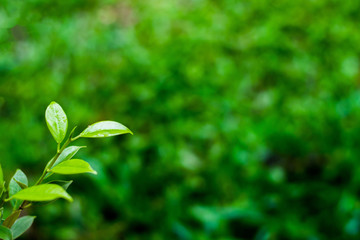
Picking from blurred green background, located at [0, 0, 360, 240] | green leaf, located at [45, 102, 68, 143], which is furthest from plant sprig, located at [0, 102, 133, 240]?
blurred green background, located at [0, 0, 360, 240]

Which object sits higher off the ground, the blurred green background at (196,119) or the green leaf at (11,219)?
the blurred green background at (196,119)

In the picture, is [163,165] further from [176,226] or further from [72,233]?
[72,233]

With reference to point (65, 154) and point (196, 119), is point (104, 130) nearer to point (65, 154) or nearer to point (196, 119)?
point (65, 154)

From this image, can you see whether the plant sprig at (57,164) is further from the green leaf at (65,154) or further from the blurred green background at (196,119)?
the blurred green background at (196,119)

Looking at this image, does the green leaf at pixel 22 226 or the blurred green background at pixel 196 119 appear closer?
the green leaf at pixel 22 226

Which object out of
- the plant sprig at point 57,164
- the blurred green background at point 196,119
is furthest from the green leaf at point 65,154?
the blurred green background at point 196,119

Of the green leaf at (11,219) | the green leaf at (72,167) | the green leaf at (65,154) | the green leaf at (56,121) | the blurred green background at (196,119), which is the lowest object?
the green leaf at (11,219)
